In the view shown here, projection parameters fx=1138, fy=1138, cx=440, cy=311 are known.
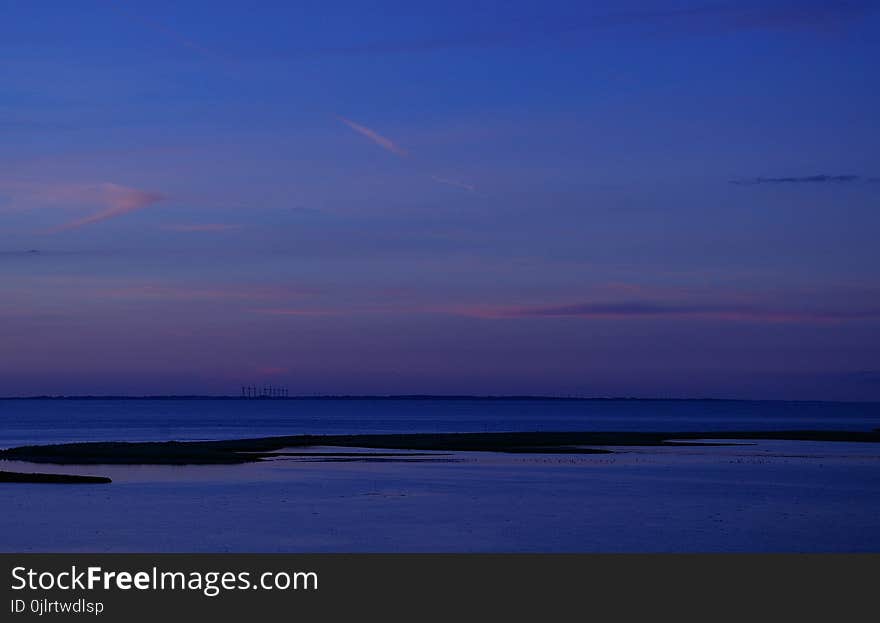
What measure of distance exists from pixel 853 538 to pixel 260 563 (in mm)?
24393

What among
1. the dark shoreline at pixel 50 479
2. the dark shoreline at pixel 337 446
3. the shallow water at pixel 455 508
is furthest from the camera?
the dark shoreline at pixel 337 446

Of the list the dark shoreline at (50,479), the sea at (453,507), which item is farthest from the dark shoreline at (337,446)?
the dark shoreline at (50,479)

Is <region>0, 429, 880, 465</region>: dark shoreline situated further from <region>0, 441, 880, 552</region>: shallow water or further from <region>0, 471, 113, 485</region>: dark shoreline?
<region>0, 471, 113, 485</region>: dark shoreline

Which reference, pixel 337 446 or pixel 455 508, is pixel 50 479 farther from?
pixel 337 446

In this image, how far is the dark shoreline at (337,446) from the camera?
259 feet

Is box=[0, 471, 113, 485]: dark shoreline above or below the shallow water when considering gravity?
above

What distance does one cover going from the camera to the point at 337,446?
98.7 metres

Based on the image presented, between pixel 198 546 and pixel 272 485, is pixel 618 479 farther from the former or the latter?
pixel 198 546

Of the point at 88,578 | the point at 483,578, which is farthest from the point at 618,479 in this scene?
the point at 88,578

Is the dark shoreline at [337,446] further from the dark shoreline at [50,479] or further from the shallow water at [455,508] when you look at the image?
the dark shoreline at [50,479]

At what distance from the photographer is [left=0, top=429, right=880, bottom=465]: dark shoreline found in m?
78.8

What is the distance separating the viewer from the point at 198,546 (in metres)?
39.5

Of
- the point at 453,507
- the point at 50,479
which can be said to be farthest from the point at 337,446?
the point at 453,507

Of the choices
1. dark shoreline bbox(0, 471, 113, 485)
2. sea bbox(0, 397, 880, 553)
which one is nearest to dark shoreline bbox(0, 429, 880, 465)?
sea bbox(0, 397, 880, 553)
